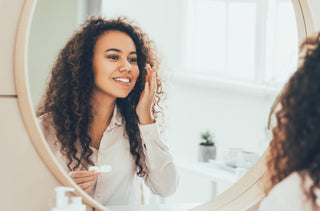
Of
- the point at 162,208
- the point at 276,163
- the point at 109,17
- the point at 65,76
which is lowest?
the point at 162,208

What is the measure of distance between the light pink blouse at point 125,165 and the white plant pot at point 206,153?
80 cm

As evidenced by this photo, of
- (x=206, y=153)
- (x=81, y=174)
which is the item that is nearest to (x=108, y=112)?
(x=81, y=174)

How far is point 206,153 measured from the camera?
1.50 metres

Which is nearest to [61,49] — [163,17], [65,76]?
[65,76]

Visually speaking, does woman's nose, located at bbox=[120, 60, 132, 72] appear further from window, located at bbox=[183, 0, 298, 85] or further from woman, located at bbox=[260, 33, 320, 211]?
window, located at bbox=[183, 0, 298, 85]

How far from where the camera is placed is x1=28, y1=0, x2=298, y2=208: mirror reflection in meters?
0.61

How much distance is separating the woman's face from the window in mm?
735

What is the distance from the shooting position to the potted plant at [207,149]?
1.50 meters

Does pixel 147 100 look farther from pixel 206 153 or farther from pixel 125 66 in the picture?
pixel 206 153

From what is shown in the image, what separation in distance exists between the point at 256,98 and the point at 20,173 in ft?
3.83

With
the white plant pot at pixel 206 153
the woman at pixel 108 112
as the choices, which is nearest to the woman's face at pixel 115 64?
the woman at pixel 108 112

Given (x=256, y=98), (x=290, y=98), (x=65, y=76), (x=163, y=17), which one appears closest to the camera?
(x=290, y=98)

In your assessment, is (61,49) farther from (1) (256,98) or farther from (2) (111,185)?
(1) (256,98)

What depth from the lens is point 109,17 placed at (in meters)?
0.67
